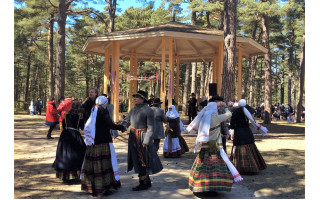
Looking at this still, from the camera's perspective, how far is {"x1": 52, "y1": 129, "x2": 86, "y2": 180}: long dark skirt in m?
5.52

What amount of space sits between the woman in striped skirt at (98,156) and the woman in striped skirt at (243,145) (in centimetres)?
299

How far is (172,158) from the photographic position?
8.17 m

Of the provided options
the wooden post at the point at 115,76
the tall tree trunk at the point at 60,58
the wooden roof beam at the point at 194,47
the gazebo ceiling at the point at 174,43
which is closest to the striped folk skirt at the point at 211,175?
the gazebo ceiling at the point at 174,43

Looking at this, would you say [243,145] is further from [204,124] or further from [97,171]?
[97,171]

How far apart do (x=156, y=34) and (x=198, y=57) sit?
880 centimetres

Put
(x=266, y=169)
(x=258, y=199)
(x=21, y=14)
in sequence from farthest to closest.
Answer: (x=21, y=14) < (x=266, y=169) < (x=258, y=199)

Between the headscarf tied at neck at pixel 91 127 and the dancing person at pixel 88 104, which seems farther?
the dancing person at pixel 88 104

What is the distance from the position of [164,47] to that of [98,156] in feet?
31.4

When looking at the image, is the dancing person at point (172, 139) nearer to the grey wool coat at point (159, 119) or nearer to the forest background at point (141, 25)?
the grey wool coat at point (159, 119)

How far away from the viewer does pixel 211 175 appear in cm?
480

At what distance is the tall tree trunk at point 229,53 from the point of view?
11484mm

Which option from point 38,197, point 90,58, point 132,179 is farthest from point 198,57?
point 90,58

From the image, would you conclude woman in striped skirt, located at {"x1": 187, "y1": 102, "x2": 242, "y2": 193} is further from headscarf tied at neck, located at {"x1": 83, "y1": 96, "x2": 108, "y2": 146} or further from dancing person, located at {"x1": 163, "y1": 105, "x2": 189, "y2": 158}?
dancing person, located at {"x1": 163, "y1": 105, "x2": 189, "y2": 158}

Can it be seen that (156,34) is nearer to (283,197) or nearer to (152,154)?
(152,154)
